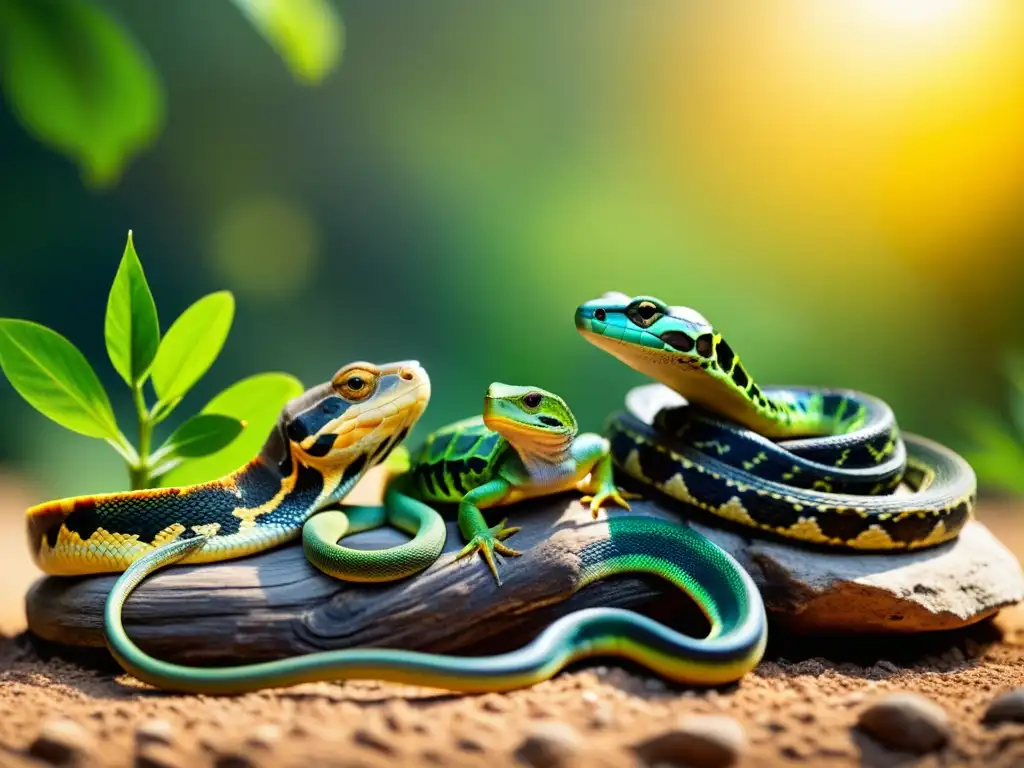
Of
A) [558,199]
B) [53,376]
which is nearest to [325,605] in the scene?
[53,376]

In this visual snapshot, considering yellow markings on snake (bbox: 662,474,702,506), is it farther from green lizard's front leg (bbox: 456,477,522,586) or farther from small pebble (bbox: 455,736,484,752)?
small pebble (bbox: 455,736,484,752)

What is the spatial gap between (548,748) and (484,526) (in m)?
0.97

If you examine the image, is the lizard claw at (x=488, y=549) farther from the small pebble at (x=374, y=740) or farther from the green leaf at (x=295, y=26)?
the green leaf at (x=295, y=26)

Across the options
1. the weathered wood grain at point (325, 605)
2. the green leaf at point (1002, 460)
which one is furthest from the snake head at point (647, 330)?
the green leaf at point (1002, 460)

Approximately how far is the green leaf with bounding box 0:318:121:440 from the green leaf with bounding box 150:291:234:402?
22cm

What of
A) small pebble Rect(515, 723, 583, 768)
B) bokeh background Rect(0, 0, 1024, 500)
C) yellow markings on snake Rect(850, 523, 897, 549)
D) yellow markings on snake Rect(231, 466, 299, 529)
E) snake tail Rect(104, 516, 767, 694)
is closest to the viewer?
small pebble Rect(515, 723, 583, 768)

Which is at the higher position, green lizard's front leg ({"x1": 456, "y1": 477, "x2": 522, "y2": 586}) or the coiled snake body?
the coiled snake body

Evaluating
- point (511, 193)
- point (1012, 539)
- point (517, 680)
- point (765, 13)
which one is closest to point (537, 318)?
point (511, 193)

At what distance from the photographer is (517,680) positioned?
2.23 metres

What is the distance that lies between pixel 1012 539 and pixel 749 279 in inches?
92.8

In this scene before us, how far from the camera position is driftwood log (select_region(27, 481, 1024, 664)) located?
101 inches

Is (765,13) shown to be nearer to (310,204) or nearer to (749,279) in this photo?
(749,279)

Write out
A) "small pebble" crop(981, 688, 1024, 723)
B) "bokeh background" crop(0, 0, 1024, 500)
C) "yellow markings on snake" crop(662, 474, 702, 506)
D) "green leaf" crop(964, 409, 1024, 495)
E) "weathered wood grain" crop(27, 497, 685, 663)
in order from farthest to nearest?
"bokeh background" crop(0, 0, 1024, 500) < "green leaf" crop(964, 409, 1024, 495) < "yellow markings on snake" crop(662, 474, 702, 506) < "weathered wood grain" crop(27, 497, 685, 663) < "small pebble" crop(981, 688, 1024, 723)

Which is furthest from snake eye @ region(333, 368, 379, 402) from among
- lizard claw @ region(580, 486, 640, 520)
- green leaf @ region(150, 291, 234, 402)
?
lizard claw @ region(580, 486, 640, 520)
